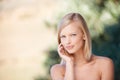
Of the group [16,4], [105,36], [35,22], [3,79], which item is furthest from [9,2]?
[105,36]

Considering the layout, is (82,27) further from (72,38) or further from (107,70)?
(107,70)

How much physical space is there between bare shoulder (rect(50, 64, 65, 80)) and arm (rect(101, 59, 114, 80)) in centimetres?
19

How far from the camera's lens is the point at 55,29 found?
5.70 ft

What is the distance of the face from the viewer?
1613 mm

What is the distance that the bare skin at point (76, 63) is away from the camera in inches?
63.2

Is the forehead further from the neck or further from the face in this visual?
the neck

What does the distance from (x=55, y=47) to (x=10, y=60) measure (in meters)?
0.25

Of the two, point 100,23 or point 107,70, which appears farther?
point 100,23

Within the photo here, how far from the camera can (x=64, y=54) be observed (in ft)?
5.35

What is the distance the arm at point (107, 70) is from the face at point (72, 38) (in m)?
0.14

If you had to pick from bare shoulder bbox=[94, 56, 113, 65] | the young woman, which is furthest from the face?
bare shoulder bbox=[94, 56, 113, 65]

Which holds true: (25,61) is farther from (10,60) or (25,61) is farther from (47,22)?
(47,22)

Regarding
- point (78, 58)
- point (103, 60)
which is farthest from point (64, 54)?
point (103, 60)

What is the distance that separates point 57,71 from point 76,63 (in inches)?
3.9
